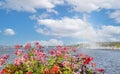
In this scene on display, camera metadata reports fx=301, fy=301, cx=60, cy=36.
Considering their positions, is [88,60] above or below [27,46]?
below

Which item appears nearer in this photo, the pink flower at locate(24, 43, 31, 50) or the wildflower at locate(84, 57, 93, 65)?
the wildflower at locate(84, 57, 93, 65)

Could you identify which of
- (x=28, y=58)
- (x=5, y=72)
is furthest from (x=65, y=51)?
(x=5, y=72)

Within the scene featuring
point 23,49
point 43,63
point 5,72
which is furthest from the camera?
point 23,49

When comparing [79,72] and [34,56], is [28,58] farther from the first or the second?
[79,72]

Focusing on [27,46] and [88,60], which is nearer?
[88,60]

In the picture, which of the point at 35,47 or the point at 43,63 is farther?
the point at 35,47

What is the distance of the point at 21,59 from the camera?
44.6 ft

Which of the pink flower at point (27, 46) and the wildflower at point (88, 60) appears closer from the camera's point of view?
the wildflower at point (88, 60)

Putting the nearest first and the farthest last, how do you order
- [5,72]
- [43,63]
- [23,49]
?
[5,72] → [43,63] → [23,49]

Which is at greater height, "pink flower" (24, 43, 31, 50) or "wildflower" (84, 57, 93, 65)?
"pink flower" (24, 43, 31, 50)

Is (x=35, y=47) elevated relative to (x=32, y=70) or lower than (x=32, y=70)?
elevated

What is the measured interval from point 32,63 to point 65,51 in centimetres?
229

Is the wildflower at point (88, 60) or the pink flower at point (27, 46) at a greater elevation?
the pink flower at point (27, 46)

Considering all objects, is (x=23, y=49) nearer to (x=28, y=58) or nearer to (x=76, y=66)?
(x=28, y=58)
